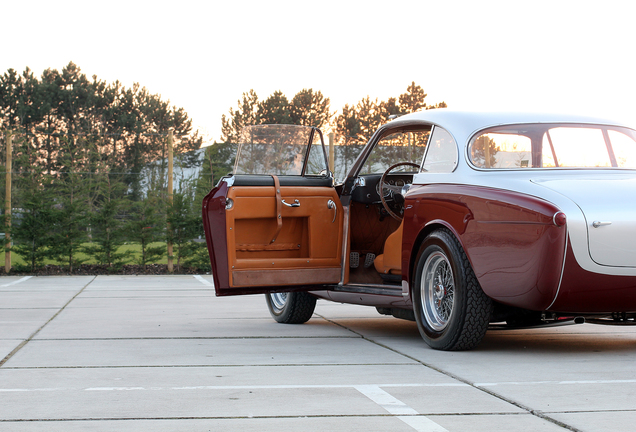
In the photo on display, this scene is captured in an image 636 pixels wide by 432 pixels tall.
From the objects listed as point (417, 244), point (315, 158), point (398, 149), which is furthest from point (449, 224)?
point (398, 149)

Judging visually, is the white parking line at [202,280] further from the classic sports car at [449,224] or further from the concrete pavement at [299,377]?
the classic sports car at [449,224]

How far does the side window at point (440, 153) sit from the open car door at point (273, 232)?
1.19 metres

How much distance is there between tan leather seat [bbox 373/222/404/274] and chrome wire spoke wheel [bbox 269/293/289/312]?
4.36 ft

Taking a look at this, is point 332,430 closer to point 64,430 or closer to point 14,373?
point 64,430

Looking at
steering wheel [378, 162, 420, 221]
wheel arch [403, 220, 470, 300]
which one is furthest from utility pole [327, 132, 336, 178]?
wheel arch [403, 220, 470, 300]

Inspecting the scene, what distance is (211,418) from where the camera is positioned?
3695 mm

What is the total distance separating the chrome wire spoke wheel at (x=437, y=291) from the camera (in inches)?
230

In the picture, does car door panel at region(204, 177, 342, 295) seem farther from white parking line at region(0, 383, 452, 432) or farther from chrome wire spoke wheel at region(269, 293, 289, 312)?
white parking line at region(0, 383, 452, 432)

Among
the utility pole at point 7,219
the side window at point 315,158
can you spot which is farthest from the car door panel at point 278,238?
the utility pole at point 7,219

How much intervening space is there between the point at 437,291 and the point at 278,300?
8.84 feet

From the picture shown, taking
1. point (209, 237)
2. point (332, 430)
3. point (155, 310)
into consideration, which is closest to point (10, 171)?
point (155, 310)

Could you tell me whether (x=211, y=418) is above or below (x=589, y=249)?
below

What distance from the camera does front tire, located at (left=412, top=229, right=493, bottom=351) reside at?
5535 mm

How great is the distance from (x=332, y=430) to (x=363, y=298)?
3.37 metres
